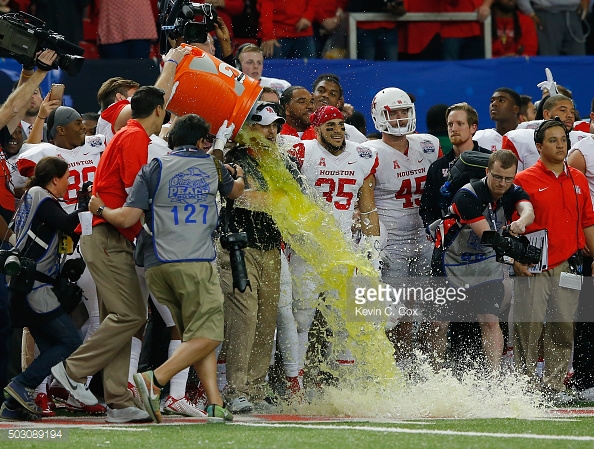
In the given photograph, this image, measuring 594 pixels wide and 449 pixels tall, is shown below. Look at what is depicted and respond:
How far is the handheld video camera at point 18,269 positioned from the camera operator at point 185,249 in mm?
640

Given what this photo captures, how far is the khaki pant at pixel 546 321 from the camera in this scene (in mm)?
8648

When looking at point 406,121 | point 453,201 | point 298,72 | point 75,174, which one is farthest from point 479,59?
point 75,174

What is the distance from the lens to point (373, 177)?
29.9 feet

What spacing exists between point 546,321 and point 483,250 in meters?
0.74

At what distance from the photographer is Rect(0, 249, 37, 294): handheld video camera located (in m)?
7.22

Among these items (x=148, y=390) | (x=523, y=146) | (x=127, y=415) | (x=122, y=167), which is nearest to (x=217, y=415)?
(x=148, y=390)

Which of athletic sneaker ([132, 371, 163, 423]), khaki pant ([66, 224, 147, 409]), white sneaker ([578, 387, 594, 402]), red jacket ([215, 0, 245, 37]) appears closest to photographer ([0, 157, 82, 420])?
khaki pant ([66, 224, 147, 409])

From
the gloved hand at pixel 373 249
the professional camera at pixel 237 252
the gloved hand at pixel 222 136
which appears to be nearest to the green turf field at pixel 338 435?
the professional camera at pixel 237 252

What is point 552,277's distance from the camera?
8.70 meters

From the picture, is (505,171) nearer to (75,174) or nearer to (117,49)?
(75,174)

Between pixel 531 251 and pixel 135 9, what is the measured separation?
4865 mm

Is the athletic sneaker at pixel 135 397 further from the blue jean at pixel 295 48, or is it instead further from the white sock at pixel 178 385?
the blue jean at pixel 295 48

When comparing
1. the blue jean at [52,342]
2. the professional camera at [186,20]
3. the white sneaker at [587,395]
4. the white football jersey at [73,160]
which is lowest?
the white sneaker at [587,395]

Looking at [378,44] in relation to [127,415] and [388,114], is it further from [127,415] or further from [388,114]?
[127,415]
